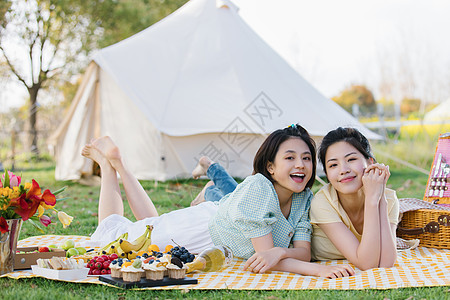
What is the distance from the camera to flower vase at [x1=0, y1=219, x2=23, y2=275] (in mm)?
2371

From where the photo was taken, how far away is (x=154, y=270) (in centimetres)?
224

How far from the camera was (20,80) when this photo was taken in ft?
47.4

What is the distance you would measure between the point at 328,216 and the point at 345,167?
270 millimetres

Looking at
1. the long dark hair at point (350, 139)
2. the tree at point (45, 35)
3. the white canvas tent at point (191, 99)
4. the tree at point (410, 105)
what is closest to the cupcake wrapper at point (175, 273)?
the long dark hair at point (350, 139)

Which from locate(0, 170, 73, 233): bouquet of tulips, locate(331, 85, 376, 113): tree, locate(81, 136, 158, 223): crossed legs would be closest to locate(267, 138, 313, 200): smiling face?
locate(0, 170, 73, 233): bouquet of tulips

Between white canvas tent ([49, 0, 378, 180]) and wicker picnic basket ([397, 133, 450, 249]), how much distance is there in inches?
131

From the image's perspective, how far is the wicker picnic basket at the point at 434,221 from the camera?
125 inches

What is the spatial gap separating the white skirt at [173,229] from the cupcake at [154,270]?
733mm

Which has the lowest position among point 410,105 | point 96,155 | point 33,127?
point 33,127

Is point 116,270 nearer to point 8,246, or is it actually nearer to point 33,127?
point 8,246

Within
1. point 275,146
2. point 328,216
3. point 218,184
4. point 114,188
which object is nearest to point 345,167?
point 328,216

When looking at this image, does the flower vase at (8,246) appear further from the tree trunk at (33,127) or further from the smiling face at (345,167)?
the tree trunk at (33,127)

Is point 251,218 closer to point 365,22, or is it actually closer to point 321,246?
point 321,246

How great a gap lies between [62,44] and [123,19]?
198cm
